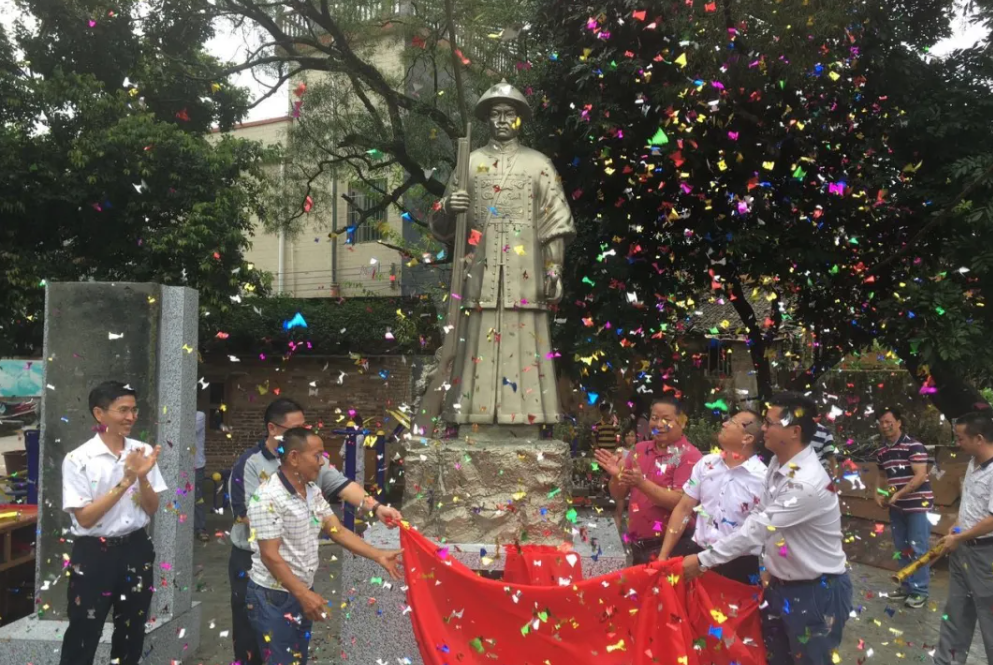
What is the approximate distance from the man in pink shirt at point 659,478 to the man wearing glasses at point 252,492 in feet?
4.73

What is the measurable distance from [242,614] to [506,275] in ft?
7.82

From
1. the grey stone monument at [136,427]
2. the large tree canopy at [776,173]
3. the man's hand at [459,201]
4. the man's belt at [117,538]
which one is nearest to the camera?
the man's belt at [117,538]

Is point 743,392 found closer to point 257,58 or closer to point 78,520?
point 257,58

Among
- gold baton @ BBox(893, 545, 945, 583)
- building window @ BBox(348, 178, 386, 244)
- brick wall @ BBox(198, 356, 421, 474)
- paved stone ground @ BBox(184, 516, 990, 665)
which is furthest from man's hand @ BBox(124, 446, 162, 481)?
brick wall @ BBox(198, 356, 421, 474)

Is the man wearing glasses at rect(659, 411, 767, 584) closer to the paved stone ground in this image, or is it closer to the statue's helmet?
the paved stone ground

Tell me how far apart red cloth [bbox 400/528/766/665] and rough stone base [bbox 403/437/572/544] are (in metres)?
0.79

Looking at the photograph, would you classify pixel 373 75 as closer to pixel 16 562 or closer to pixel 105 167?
pixel 105 167

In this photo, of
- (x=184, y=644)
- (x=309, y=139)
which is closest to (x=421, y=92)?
(x=309, y=139)

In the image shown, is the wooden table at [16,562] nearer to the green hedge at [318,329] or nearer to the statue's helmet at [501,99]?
the statue's helmet at [501,99]

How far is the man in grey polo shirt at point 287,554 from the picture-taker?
344 cm

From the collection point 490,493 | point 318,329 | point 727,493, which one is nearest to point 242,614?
point 490,493

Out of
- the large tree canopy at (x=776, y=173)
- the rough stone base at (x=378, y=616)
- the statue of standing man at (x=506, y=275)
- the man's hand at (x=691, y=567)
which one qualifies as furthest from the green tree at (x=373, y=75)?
the man's hand at (x=691, y=567)

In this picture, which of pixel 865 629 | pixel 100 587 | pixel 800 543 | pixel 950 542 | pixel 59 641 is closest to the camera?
pixel 800 543

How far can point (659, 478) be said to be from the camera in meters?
4.87
